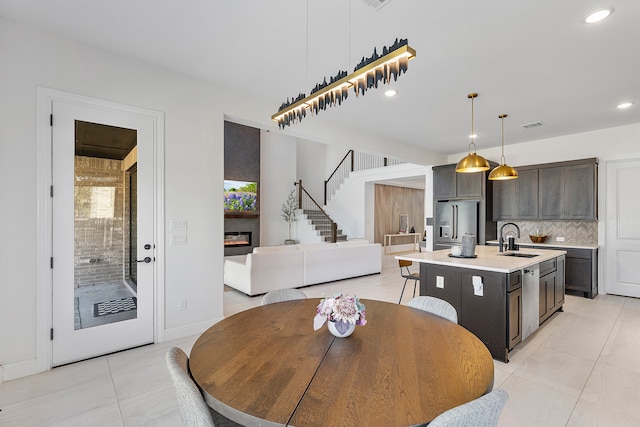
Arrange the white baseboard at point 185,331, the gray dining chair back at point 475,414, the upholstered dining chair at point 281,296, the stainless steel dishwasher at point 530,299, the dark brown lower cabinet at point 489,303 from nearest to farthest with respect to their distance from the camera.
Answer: the gray dining chair back at point 475,414, the upholstered dining chair at point 281,296, the dark brown lower cabinet at point 489,303, the stainless steel dishwasher at point 530,299, the white baseboard at point 185,331

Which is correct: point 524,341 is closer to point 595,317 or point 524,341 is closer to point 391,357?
point 595,317

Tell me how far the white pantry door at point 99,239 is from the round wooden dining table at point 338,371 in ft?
6.62

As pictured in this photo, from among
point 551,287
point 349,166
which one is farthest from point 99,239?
point 349,166

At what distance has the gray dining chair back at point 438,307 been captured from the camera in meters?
1.89

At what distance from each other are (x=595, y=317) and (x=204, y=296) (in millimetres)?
5126

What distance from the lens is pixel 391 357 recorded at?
4.33 feet

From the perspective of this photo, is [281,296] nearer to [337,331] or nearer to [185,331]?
[337,331]

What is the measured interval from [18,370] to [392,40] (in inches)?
167

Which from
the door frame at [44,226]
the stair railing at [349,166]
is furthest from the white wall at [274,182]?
the door frame at [44,226]

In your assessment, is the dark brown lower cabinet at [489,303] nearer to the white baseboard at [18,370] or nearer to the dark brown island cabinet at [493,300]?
the dark brown island cabinet at [493,300]

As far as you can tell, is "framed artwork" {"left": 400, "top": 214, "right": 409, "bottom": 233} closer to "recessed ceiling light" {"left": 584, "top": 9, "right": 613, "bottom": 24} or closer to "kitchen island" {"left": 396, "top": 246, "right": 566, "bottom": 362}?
"kitchen island" {"left": 396, "top": 246, "right": 566, "bottom": 362}

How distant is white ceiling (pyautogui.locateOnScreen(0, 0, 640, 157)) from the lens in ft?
7.79

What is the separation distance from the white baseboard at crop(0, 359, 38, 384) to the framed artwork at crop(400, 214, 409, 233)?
1111 cm

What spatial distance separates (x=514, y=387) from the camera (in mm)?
2512
